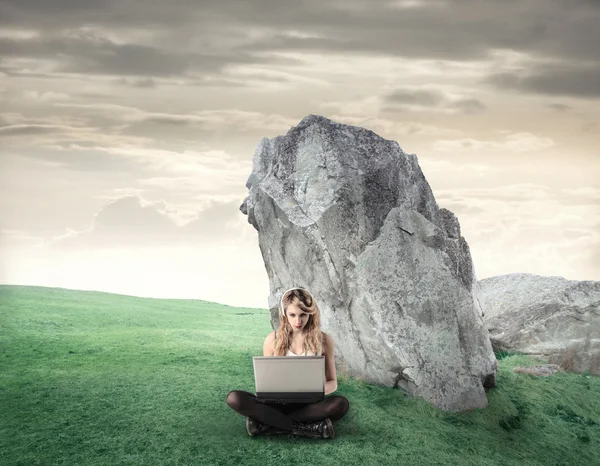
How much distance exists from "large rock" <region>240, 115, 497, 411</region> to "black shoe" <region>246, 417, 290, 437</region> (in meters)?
2.82

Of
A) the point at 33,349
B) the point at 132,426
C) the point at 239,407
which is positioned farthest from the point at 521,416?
the point at 33,349

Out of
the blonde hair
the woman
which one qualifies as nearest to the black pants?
the woman

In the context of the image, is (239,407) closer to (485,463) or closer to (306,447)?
(306,447)

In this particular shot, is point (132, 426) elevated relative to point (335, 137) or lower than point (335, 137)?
lower

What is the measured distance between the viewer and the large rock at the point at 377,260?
37.1 ft

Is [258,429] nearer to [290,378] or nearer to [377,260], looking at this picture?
[290,378]

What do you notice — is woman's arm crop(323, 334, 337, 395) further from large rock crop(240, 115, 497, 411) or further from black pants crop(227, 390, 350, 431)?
large rock crop(240, 115, 497, 411)

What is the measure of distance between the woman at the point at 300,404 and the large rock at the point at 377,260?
241cm

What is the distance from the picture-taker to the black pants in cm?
882

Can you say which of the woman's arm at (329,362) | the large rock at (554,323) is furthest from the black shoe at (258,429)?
the large rock at (554,323)

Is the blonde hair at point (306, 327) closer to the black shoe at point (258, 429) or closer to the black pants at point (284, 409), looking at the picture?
the black pants at point (284, 409)

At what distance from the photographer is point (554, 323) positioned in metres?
17.0

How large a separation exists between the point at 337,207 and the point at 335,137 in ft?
4.70

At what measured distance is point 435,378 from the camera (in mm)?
11164
